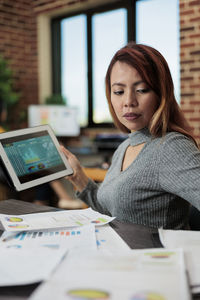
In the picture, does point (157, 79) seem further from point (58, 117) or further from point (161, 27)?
point (58, 117)

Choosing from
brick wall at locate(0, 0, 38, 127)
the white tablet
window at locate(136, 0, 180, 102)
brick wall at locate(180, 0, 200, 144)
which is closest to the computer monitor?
brick wall at locate(0, 0, 38, 127)

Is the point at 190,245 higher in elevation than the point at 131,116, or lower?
lower

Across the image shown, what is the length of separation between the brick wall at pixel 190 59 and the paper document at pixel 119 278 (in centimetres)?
257

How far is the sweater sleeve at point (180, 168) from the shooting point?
3.00 feet

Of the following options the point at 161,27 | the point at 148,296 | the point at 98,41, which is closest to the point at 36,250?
the point at 148,296

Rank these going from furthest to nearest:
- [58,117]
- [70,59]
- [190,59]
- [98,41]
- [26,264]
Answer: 1. [70,59]
2. [98,41]
3. [58,117]
4. [190,59]
5. [26,264]

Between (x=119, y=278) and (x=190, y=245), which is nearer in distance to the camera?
(x=119, y=278)

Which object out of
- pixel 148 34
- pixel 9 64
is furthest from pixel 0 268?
pixel 9 64

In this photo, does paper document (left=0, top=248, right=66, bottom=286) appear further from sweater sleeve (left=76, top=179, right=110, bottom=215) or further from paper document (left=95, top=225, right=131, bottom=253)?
sweater sleeve (left=76, top=179, right=110, bottom=215)

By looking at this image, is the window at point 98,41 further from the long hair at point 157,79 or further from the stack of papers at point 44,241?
the stack of papers at point 44,241

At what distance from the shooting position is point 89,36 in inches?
175

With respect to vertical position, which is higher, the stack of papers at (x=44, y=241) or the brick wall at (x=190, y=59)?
the brick wall at (x=190, y=59)

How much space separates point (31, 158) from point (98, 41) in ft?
11.7

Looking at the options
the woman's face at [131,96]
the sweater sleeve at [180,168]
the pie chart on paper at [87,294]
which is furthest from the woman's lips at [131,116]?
the pie chart on paper at [87,294]
